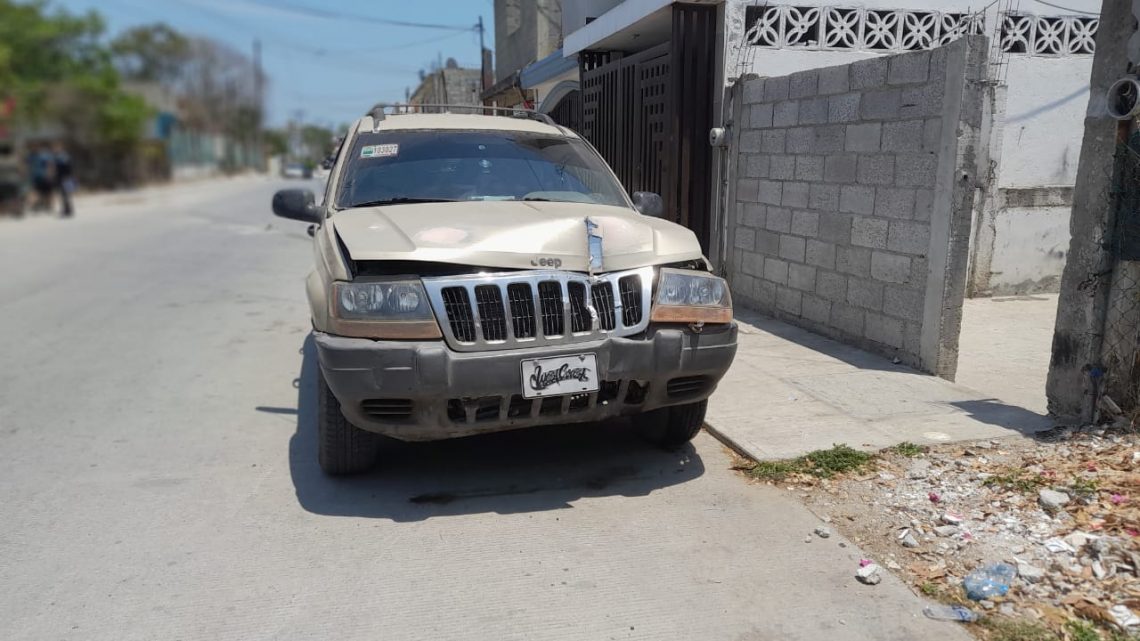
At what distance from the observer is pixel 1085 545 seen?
10.3 feet

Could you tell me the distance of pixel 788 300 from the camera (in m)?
7.44

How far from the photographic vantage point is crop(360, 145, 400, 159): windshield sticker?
467 centimetres

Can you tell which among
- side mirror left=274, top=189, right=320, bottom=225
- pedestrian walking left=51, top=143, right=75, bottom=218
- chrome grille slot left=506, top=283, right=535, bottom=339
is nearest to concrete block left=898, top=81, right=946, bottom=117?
chrome grille slot left=506, top=283, right=535, bottom=339

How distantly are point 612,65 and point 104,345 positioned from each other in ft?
22.3

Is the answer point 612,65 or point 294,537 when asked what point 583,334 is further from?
point 612,65

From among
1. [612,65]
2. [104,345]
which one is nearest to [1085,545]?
[104,345]

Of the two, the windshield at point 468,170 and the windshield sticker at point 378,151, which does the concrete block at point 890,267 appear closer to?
the windshield at point 468,170

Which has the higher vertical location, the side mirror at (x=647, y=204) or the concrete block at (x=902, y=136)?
the concrete block at (x=902, y=136)

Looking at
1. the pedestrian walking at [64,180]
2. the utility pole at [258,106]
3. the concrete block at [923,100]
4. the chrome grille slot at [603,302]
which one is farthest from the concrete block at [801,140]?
the utility pole at [258,106]

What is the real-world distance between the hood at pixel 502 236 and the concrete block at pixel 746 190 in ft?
13.3

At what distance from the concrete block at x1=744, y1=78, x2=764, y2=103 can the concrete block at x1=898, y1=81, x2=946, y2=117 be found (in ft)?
6.50

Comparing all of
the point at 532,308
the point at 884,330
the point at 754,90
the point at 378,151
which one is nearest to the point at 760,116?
the point at 754,90

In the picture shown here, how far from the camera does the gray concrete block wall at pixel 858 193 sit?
5.49 m

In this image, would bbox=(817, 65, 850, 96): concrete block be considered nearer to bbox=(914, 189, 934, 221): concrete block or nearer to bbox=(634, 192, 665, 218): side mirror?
bbox=(914, 189, 934, 221): concrete block
